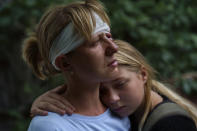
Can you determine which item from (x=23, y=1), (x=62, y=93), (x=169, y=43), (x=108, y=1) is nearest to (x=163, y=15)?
(x=169, y=43)

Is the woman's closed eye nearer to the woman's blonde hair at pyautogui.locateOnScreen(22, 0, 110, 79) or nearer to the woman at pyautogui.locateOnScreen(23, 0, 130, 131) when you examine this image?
the woman at pyautogui.locateOnScreen(23, 0, 130, 131)

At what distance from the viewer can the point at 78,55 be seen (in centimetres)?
168

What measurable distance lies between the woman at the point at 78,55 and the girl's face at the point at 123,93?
0.10 metres

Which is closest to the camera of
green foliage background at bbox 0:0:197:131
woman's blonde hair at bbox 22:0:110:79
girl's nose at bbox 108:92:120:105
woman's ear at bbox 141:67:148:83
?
woman's blonde hair at bbox 22:0:110:79

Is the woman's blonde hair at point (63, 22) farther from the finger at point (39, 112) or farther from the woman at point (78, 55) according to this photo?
the finger at point (39, 112)

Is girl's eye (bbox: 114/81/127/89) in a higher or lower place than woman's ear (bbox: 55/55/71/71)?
lower

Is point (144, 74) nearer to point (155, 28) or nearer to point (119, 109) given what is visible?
point (119, 109)

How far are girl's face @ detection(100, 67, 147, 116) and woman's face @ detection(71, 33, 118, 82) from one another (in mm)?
236

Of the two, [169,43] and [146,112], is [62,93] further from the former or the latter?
[169,43]

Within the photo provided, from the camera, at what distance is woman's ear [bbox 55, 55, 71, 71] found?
68.3 inches

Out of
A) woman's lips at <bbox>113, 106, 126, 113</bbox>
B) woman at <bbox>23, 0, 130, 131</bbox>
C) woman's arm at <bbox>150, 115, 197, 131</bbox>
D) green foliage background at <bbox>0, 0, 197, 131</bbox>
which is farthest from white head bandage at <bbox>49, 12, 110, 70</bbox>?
green foliage background at <bbox>0, 0, 197, 131</bbox>

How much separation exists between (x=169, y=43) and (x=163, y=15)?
0.34 metres

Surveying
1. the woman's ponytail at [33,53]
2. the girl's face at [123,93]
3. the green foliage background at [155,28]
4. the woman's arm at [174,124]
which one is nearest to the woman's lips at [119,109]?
the girl's face at [123,93]

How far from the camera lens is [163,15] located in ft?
12.3
